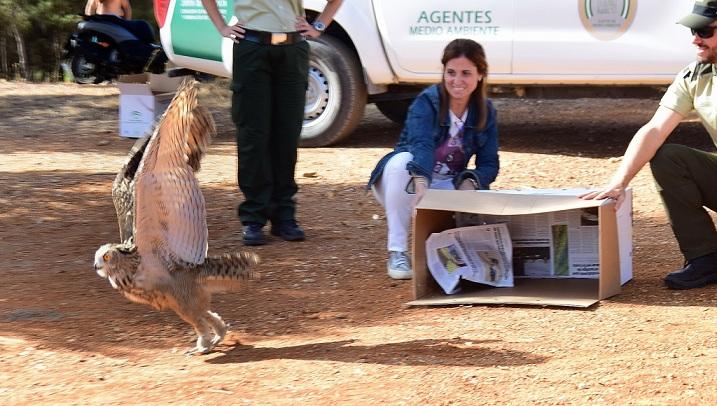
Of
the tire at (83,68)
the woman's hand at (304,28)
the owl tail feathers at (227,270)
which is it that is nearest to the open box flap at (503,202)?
the owl tail feathers at (227,270)

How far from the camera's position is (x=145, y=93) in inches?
383

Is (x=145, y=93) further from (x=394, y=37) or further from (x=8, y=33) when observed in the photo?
(x=8, y=33)

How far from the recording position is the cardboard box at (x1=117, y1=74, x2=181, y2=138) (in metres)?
9.73

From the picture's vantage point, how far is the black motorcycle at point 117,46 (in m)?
11.0

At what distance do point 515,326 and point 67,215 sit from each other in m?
3.54

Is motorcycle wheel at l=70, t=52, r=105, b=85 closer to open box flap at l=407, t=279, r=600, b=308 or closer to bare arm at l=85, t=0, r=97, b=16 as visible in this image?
bare arm at l=85, t=0, r=97, b=16

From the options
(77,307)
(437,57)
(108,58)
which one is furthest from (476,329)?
(108,58)

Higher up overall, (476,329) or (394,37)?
(394,37)

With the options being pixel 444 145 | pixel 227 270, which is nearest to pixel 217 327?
pixel 227 270

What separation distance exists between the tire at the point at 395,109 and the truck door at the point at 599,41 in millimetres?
1876

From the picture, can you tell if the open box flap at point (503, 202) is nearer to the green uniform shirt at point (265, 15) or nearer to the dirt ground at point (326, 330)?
the dirt ground at point (326, 330)

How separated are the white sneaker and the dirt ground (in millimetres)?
51

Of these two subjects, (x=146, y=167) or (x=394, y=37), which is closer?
(x=146, y=167)

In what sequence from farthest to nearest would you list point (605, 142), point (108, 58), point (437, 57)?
point (108, 58)
point (605, 142)
point (437, 57)
